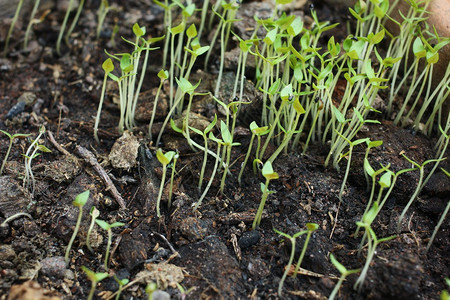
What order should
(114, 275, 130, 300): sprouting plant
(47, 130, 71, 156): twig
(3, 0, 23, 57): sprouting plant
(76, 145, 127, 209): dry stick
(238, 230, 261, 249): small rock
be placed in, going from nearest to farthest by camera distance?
1. (114, 275, 130, 300): sprouting plant
2. (238, 230, 261, 249): small rock
3. (76, 145, 127, 209): dry stick
4. (47, 130, 71, 156): twig
5. (3, 0, 23, 57): sprouting plant

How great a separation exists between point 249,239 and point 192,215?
22 centimetres

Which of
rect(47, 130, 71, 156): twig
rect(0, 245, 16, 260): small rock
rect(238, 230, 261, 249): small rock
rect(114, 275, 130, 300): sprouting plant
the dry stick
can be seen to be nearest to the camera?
rect(114, 275, 130, 300): sprouting plant

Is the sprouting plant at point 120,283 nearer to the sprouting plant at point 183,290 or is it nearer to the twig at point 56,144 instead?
the sprouting plant at point 183,290

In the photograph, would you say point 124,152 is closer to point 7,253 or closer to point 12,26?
point 7,253

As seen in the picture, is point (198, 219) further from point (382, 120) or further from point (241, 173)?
point (382, 120)

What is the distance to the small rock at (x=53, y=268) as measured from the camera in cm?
139

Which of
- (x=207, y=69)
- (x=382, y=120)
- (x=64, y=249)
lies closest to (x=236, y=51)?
(x=207, y=69)

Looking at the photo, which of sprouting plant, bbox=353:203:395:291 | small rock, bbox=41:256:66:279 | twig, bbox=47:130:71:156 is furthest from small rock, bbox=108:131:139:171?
sprouting plant, bbox=353:203:395:291

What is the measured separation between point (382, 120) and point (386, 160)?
0.85 ft

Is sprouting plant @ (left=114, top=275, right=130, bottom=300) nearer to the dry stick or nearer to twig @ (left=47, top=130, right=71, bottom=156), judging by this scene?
the dry stick

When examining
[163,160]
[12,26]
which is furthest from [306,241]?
[12,26]

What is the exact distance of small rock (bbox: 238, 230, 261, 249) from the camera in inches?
59.6

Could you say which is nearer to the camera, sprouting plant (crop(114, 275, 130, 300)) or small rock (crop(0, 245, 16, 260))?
sprouting plant (crop(114, 275, 130, 300))

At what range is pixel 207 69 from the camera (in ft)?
6.97
